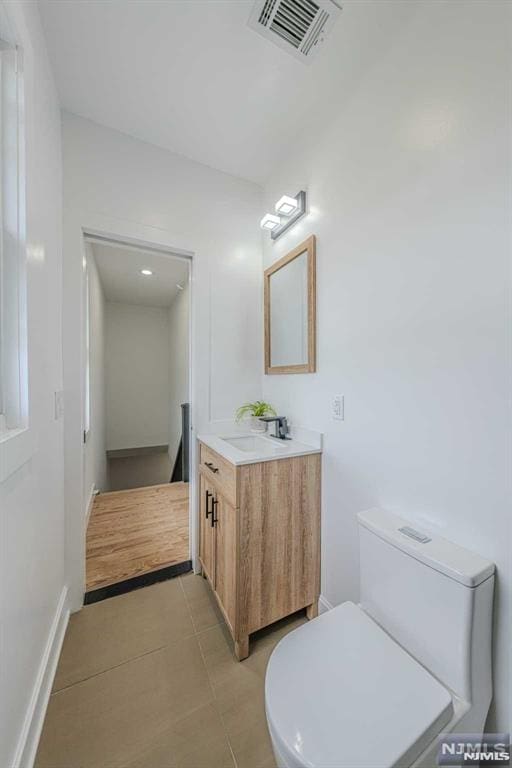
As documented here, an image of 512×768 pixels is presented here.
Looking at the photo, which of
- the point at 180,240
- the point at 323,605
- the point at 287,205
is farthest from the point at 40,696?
the point at 287,205

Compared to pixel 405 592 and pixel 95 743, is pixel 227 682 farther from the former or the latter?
pixel 405 592

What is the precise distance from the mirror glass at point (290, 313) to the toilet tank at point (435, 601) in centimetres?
99

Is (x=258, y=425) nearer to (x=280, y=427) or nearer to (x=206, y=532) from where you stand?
(x=280, y=427)

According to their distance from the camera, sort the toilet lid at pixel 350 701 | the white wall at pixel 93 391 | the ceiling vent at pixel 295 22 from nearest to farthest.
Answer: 1. the toilet lid at pixel 350 701
2. the ceiling vent at pixel 295 22
3. the white wall at pixel 93 391

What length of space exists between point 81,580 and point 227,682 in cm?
96

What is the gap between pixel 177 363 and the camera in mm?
4152

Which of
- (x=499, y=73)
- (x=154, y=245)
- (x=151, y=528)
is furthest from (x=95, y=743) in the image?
(x=499, y=73)

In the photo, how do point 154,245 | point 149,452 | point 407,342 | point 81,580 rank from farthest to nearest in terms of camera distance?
point 149,452
point 154,245
point 81,580
point 407,342

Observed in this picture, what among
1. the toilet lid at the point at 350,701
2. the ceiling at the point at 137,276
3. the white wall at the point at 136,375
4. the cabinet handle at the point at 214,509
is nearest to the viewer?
the toilet lid at the point at 350,701

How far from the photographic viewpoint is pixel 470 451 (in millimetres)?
885

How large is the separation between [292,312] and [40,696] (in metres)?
2.03

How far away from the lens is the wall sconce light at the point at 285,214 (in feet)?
5.37

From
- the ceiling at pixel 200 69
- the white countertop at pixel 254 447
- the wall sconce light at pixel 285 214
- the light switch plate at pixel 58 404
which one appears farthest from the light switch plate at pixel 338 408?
the ceiling at pixel 200 69

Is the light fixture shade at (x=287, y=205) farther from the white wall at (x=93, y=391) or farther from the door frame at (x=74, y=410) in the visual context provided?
the white wall at (x=93, y=391)
